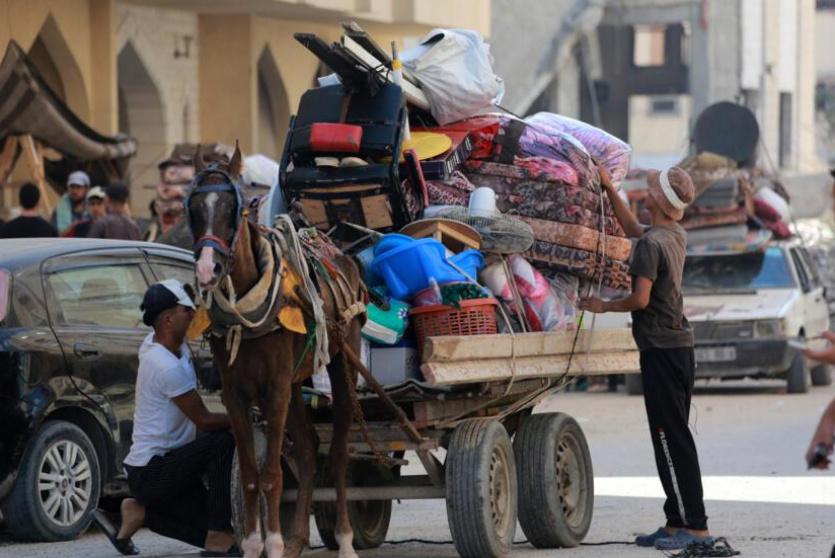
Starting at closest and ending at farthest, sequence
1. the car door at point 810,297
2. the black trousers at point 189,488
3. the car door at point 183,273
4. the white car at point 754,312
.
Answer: the black trousers at point 189,488 < the car door at point 183,273 < the white car at point 754,312 < the car door at point 810,297

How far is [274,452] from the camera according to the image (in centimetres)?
882

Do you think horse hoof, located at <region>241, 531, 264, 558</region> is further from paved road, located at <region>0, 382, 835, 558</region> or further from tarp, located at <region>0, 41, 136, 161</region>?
tarp, located at <region>0, 41, 136, 161</region>

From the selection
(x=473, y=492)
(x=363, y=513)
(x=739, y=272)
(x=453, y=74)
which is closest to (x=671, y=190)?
(x=453, y=74)

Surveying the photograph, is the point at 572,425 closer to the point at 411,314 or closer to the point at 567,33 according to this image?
the point at 411,314

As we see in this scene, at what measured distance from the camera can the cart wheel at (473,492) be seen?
9.40 meters

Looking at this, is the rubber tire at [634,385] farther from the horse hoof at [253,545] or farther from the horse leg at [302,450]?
the horse hoof at [253,545]

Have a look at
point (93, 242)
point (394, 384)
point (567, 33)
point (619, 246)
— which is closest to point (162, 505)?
point (394, 384)

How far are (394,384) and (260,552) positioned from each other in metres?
1.13

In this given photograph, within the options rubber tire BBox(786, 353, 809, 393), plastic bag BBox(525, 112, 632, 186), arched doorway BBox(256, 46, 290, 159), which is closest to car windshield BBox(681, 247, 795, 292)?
rubber tire BBox(786, 353, 809, 393)

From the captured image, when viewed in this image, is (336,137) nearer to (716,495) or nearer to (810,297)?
(716,495)

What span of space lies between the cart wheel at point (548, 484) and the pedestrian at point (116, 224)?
6.85 meters

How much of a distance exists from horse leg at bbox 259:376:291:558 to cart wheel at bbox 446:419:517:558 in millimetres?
969

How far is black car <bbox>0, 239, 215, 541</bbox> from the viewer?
10.9 meters

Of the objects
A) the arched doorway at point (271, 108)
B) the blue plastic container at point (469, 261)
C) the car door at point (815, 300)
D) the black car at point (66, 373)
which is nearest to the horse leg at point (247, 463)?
the blue plastic container at point (469, 261)
